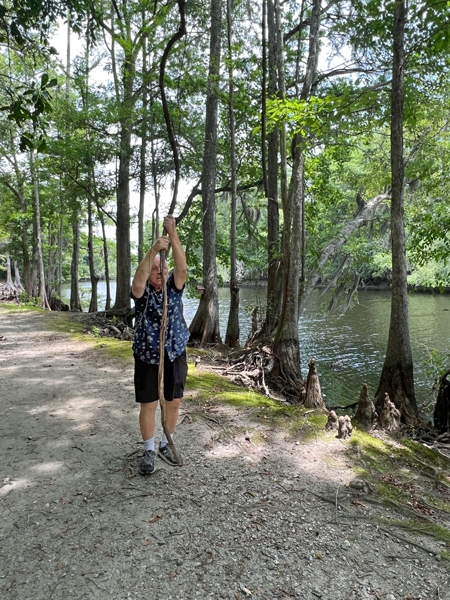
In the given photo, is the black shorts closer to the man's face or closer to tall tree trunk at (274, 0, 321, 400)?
the man's face

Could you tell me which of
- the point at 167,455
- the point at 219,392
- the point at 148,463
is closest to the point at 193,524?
the point at 148,463

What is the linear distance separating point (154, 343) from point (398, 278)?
490 cm

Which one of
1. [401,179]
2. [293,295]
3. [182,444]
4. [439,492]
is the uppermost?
[401,179]

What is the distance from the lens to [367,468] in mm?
3465

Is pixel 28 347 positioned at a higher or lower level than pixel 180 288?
lower

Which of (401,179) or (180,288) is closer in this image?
(180,288)

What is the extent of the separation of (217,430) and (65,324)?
959cm

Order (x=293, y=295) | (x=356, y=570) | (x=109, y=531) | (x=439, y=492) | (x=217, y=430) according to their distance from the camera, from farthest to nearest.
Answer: (x=293, y=295)
(x=217, y=430)
(x=439, y=492)
(x=109, y=531)
(x=356, y=570)

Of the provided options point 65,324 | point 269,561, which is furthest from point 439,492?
point 65,324

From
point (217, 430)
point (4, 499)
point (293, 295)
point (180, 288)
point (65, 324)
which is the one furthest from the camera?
point (65, 324)

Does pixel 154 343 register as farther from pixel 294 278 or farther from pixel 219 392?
pixel 294 278

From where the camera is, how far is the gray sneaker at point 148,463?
304cm

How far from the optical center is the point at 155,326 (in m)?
2.99

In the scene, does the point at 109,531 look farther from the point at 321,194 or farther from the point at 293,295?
the point at 321,194
